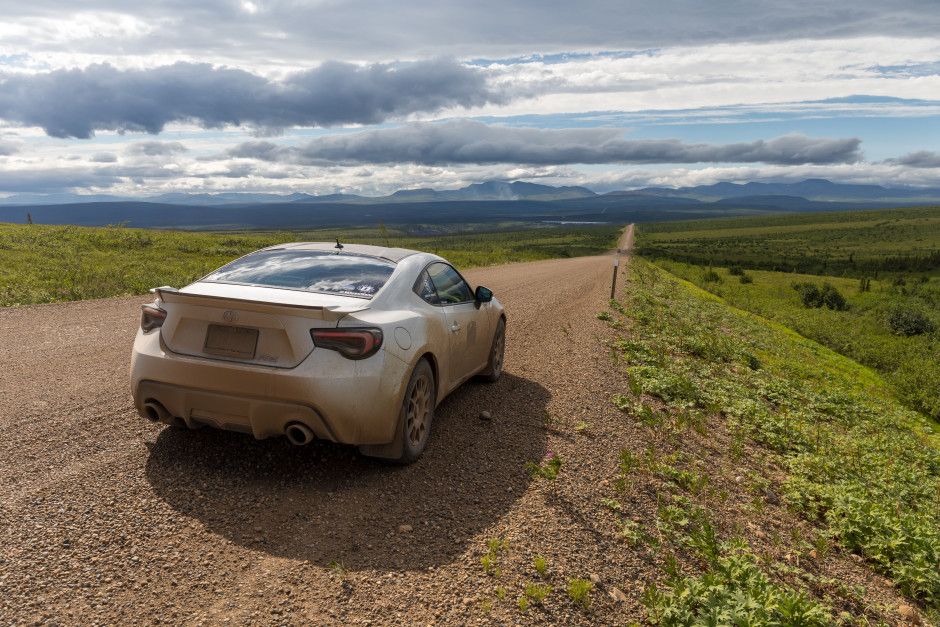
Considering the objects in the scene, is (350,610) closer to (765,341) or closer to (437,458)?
(437,458)

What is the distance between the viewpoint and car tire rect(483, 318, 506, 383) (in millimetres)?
6750

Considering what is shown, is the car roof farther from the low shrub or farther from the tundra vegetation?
the low shrub

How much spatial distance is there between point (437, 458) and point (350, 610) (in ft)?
6.35

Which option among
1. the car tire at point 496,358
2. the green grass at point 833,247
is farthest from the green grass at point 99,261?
the green grass at point 833,247

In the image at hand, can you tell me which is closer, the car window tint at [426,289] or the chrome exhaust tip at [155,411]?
the chrome exhaust tip at [155,411]

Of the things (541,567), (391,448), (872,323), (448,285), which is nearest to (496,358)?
(448,285)

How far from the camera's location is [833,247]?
328 ft

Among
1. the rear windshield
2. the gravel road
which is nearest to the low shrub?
the gravel road

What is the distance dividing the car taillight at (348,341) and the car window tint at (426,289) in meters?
1.06

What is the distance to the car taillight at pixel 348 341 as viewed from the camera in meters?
3.70

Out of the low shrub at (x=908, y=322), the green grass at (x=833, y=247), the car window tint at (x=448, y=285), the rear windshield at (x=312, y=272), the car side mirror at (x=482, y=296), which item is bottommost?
the low shrub at (x=908, y=322)

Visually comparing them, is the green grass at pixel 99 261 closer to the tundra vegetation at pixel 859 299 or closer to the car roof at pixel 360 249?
the car roof at pixel 360 249

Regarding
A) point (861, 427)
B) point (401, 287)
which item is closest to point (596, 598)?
point (401, 287)

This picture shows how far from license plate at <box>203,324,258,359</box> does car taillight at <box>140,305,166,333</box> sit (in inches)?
20.2
